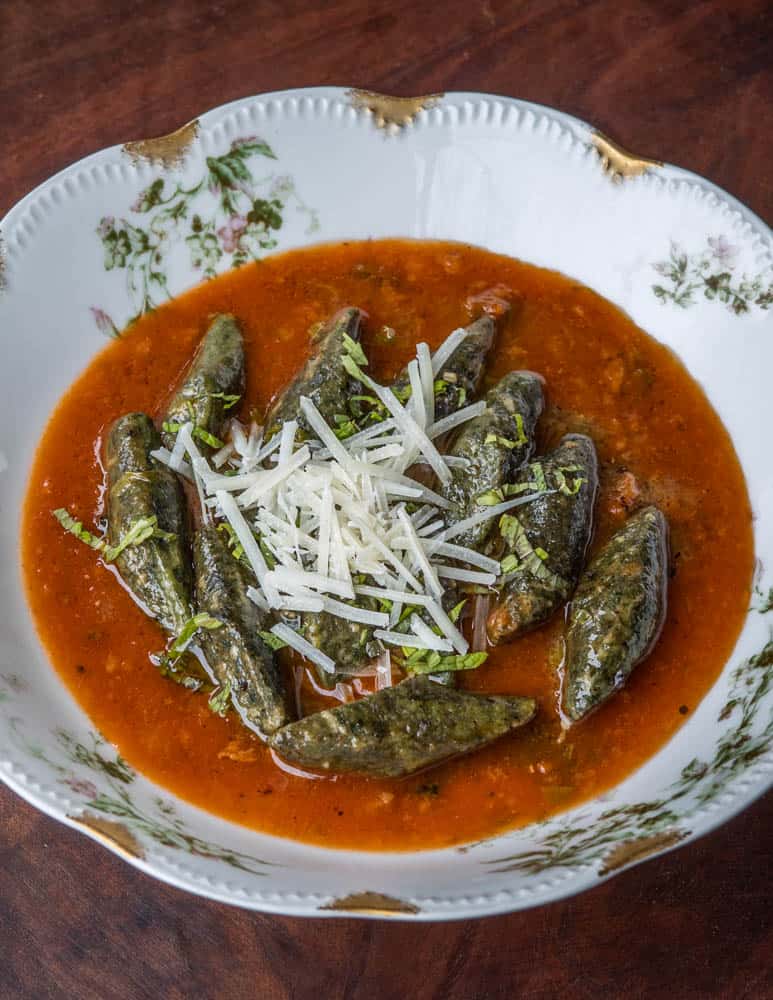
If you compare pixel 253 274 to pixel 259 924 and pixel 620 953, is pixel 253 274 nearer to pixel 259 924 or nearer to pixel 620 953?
pixel 259 924

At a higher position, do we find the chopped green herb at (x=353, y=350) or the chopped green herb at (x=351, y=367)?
the chopped green herb at (x=353, y=350)

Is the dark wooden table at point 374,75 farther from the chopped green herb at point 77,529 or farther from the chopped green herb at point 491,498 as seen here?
the chopped green herb at point 491,498

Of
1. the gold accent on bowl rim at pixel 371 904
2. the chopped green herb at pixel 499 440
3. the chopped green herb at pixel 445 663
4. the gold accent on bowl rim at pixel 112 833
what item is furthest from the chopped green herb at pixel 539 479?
the gold accent on bowl rim at pixel 112 833

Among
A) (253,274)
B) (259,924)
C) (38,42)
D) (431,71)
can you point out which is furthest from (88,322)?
(259,924)

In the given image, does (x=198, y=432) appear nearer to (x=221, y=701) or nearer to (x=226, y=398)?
(x=226, y=398)

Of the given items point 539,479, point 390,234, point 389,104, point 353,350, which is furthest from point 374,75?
point 539,479

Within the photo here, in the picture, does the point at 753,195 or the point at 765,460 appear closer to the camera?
the point at 765,460
